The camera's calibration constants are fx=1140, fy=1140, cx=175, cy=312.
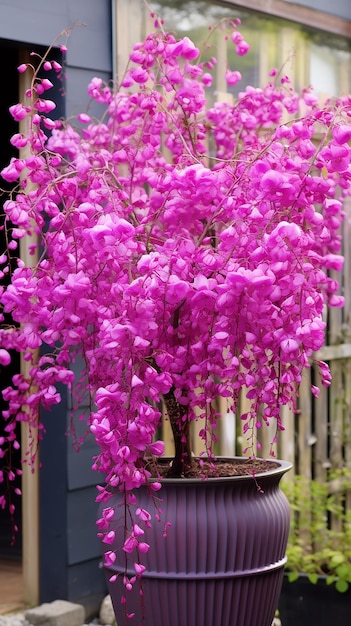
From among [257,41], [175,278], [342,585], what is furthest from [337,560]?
[257,41]

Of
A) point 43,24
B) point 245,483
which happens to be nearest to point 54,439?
point 245,483

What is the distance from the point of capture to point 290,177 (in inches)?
113

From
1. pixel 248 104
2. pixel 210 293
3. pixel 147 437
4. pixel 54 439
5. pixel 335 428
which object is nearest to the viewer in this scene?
pixel 147 437

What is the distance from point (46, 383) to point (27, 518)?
1110mm

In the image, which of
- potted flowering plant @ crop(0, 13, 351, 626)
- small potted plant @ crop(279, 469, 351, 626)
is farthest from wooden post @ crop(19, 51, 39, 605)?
small potted plant @ crop(279, 469, 351, 626)

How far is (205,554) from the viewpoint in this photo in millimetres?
3193

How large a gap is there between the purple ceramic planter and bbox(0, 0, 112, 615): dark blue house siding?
990 mm

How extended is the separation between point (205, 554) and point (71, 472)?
1142 mm

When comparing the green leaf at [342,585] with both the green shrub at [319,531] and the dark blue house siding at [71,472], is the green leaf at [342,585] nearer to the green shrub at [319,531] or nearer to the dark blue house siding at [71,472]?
the green shrub at [319,531]

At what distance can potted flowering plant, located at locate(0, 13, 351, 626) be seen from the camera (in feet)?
9.00

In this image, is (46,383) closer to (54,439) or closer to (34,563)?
(54,439)

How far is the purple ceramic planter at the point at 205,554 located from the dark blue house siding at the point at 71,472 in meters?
0.99

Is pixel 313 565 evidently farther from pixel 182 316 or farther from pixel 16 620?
pixel 182 316

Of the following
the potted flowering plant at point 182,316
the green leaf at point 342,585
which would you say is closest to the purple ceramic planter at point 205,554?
the potted flowering plant at point 182,316
